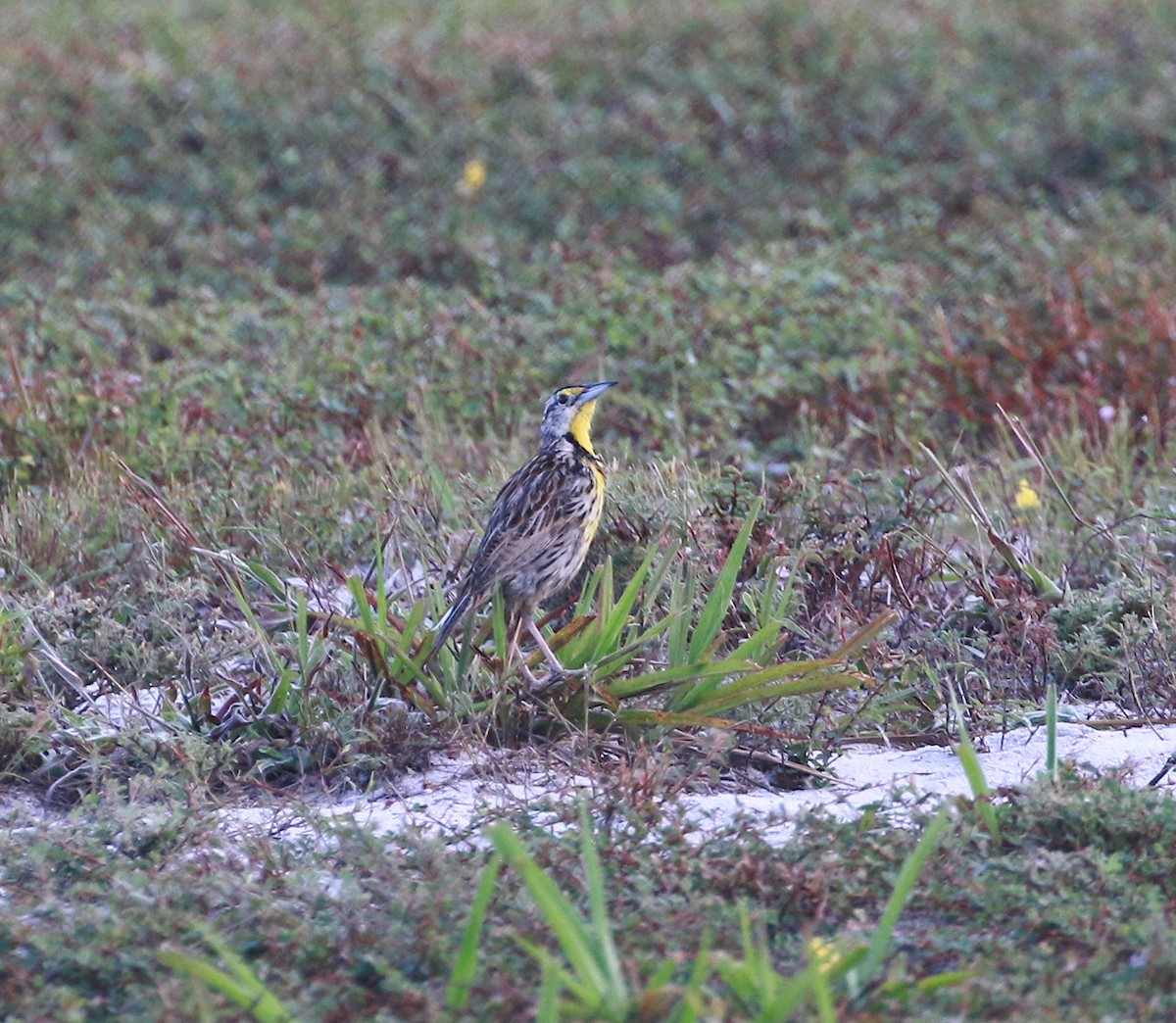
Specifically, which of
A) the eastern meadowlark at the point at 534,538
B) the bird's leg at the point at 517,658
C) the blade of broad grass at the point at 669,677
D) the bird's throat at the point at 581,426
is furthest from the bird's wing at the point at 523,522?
the blade of broad grass at the point at 669,677

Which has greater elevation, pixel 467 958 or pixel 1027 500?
pixel 467 958

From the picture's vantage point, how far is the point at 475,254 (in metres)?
9.71

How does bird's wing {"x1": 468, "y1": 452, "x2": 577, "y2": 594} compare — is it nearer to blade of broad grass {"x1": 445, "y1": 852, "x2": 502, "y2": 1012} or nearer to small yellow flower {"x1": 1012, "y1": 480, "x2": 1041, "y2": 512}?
blade of broad grass {"x1": 445, "y1": 852, "x2": 502, "y2": 1012}

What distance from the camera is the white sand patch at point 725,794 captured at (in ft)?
13.4

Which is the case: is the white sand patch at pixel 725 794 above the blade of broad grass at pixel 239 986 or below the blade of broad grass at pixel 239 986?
below

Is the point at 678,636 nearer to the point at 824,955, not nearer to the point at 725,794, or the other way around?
the point at 725,794

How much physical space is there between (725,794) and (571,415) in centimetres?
151

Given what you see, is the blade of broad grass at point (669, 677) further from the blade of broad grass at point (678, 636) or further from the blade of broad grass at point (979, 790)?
the blade of broad grass at point (979, 790)

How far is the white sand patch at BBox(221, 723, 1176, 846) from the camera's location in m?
4.08

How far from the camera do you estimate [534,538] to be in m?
4.92

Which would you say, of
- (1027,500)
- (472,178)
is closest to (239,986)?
(1027,500)

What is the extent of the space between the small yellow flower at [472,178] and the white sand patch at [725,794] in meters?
6.93

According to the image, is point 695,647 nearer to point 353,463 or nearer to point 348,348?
point 353,463

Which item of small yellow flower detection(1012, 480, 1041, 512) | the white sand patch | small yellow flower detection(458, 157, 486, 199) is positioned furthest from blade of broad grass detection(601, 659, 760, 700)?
small yellow flower detection(458, 157, 486, 199)
